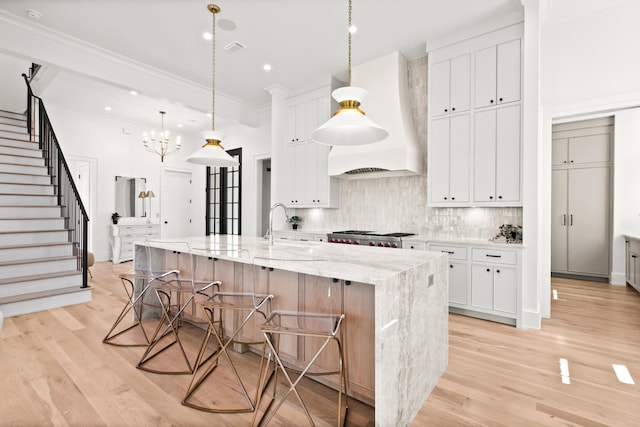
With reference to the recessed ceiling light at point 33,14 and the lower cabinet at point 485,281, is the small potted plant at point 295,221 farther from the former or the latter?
the recessed ceiling light at point 33,14

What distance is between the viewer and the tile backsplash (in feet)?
13.0

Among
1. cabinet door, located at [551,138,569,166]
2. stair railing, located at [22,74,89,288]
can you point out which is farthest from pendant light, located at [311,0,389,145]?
cabinet door, located at [551,138,569,166]

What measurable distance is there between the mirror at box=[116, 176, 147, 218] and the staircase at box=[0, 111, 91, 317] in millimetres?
1833

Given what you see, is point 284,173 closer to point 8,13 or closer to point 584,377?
point 8,13

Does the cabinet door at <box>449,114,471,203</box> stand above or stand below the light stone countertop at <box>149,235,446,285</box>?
above

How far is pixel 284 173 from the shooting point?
18.6 ft

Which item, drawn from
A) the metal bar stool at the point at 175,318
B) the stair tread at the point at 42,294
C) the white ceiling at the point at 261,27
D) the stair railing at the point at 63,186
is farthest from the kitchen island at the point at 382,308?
the stair railing at the point at 63,186

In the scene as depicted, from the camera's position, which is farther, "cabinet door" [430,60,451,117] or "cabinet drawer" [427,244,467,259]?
"cabinet door" [430,60,451,117]

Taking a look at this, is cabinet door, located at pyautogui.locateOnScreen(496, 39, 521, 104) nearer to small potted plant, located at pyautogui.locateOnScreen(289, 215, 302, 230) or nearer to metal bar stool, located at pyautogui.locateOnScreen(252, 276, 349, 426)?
metal bar stool, located at pyautogui.locateOnScreen(252, 276, 349, 426)

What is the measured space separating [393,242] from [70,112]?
718 centimetres

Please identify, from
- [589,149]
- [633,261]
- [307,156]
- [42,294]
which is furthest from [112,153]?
[633,261]

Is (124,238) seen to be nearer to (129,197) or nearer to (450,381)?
(129,197)

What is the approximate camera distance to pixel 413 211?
177 inches

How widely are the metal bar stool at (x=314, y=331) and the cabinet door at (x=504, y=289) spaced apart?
216 cm
